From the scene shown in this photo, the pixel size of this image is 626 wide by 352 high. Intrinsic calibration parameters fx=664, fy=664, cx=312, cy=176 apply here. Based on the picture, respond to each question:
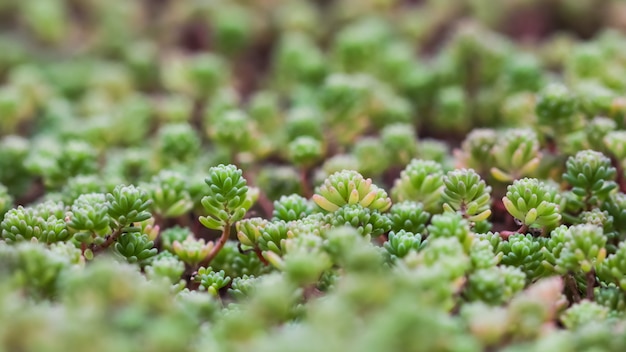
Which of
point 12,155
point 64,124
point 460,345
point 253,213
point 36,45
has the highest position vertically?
point 36,45

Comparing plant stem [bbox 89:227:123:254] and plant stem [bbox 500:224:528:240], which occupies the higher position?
plant stem [bbox 500:224:528:240]

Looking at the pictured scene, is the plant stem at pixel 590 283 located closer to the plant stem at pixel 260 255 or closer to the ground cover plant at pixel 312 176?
the ground cover plant at pixel 312 176

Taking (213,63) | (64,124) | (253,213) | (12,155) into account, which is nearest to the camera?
(253,213)

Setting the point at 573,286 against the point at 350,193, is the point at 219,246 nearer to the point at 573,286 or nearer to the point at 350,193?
the point at 350,193

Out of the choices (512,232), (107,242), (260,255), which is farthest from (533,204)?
(107,242)

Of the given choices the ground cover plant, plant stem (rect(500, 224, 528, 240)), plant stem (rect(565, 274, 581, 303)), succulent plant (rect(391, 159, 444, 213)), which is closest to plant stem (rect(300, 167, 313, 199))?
the ground cover plant

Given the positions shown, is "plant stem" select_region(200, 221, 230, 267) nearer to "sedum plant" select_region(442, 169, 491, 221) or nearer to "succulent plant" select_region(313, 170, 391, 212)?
"succulent plant" select_region(313, 170, 391, 212)

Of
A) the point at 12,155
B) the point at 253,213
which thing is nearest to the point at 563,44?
the point at 253,213

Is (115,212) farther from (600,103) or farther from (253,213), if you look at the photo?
(600,103)
